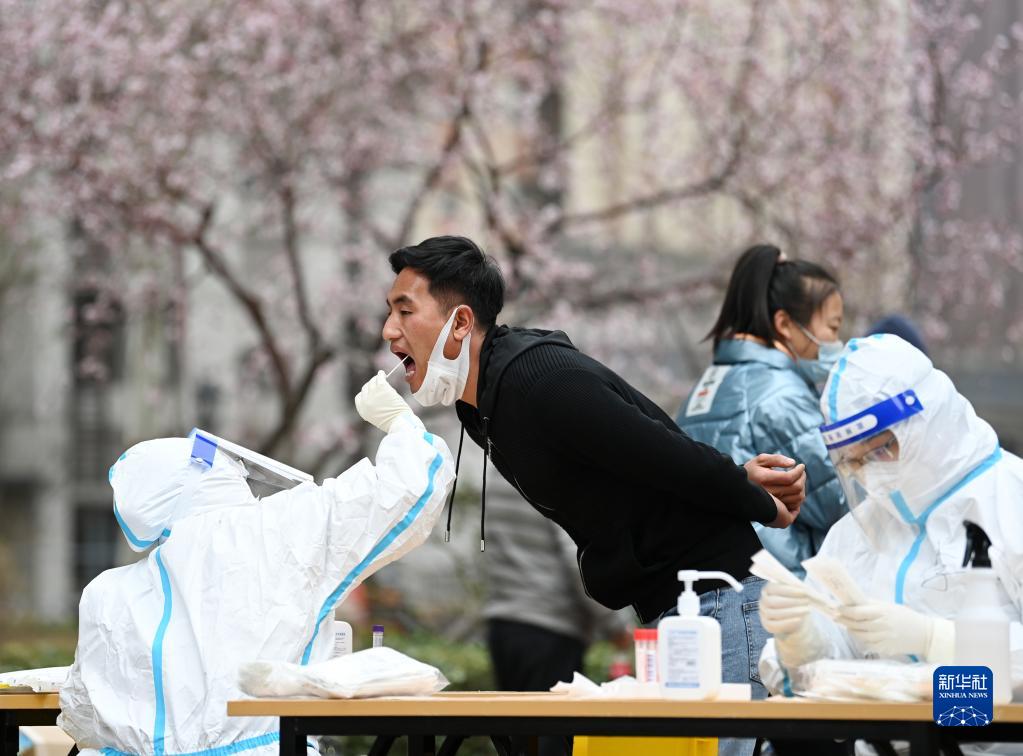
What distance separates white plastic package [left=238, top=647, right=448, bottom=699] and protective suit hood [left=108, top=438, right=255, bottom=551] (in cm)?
69

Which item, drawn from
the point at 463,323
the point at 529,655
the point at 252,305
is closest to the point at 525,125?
the point at 252,305

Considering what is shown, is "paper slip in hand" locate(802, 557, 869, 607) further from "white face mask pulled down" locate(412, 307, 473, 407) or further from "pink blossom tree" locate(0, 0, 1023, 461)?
"pink blossom tree" locate(0, 0, 1023, 461)

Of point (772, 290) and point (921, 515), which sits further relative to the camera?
point (772, 290)

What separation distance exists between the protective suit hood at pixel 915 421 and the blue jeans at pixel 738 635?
0.39 metres

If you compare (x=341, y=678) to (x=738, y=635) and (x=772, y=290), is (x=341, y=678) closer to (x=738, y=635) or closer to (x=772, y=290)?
(x=738, y=635)

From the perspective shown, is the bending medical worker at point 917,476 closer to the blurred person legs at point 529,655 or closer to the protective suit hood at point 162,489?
the protective suit hood at point 162,489

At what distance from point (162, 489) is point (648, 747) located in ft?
3.81

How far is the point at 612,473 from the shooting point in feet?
10.1

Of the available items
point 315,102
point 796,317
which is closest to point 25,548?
point 315,102

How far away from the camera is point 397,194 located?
1116cm

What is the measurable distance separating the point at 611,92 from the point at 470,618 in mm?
3653

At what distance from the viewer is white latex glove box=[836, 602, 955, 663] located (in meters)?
2.59

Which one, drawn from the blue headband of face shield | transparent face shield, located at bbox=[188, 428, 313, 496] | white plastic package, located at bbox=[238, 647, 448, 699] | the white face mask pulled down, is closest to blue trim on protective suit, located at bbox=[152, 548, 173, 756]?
transparent face shield, located at bbox=[188, 428, 313, 496]

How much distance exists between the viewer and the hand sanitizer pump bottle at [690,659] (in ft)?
8.22
